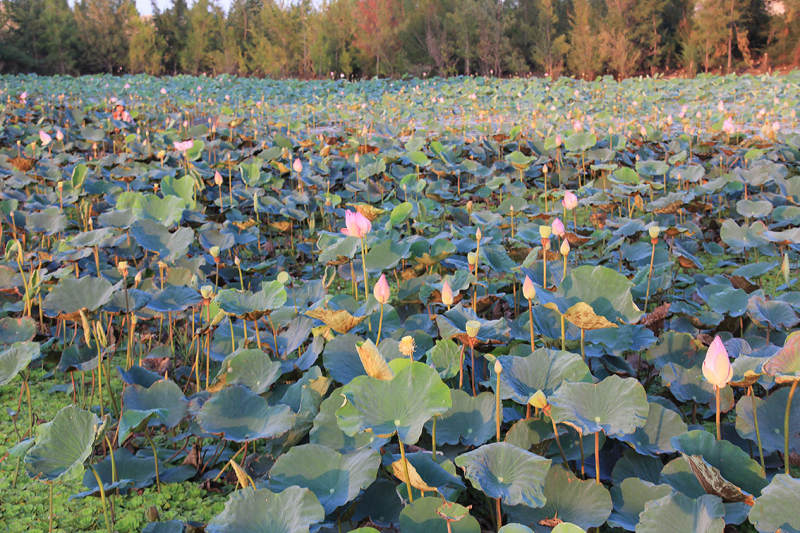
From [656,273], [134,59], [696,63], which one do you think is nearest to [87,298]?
[656,273]

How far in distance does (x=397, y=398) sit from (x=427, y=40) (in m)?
17.0

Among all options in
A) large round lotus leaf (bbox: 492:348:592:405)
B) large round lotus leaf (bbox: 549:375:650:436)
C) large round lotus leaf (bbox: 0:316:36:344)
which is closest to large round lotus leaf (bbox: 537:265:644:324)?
large round lotus leaf (bbox: 492:348:592:405)

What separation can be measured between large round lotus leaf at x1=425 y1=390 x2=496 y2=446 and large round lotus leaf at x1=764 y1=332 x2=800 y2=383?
0.53 m

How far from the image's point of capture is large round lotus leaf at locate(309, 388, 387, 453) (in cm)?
113

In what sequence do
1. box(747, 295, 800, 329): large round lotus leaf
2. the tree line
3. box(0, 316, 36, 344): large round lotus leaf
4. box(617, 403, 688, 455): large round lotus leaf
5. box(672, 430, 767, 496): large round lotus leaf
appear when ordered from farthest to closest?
1. the tree line
2. box(0, 316, 36, 344): large round lotus leaf
3. box(747, 295, 800, 329): large round lotus leaf
4. box(617, 403, 688, 455): large round lotus leaf
5. box(672, 430, 767, 496): large round lotus leaf

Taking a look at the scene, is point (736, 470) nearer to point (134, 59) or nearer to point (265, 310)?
point (265, 310)

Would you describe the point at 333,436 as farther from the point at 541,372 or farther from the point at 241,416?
the point at 541,372

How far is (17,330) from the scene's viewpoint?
5.35 feet

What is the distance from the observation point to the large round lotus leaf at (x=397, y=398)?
938 mm

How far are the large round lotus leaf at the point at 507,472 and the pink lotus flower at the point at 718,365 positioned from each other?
322mm

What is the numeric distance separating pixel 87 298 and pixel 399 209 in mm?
1202

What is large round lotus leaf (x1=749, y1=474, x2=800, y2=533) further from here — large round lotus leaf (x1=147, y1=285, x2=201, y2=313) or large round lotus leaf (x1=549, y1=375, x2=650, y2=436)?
large round lotus leaf (x1=147, y1=285, x2=201, y2=313)

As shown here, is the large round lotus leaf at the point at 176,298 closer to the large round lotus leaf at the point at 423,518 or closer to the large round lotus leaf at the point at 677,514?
the large round lotus leaf at the point at 423,518

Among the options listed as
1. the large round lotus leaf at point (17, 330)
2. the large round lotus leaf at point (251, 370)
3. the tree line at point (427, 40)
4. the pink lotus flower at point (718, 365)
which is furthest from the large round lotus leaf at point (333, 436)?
Result: the tree line at point (427, 40)
